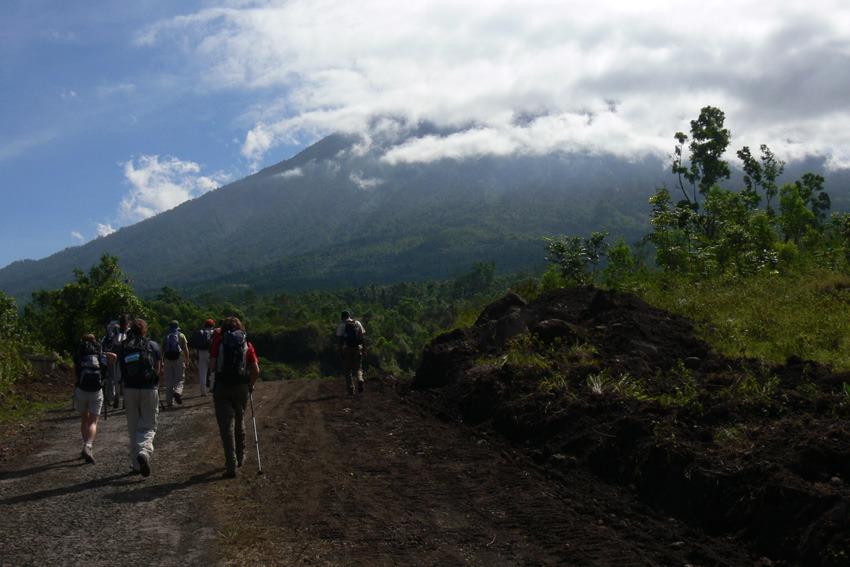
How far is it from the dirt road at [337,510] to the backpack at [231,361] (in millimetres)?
1123

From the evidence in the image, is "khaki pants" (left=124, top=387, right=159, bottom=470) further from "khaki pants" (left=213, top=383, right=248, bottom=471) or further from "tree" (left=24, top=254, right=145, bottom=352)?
"tree" (left=24, top=254, right=145, bottom=352)

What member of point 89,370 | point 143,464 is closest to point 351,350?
point 89,370

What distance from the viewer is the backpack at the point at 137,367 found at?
8914 mm

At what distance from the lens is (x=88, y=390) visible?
31.7ft

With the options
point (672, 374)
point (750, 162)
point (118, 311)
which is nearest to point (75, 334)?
point (118, 311)

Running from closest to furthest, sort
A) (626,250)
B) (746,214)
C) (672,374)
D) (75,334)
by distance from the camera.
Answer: (672,374) < (626,250) < (75,334) < (746,214)

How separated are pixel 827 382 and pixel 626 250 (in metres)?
15.8

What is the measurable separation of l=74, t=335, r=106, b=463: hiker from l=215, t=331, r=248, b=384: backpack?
1.92 metres

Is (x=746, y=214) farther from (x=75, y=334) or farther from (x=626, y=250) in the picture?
(x=75, y=334)

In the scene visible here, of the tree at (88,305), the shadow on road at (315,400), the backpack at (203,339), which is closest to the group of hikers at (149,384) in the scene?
the shadow on road at (315,400)

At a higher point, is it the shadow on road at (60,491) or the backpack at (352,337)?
the backpack at (352,337)

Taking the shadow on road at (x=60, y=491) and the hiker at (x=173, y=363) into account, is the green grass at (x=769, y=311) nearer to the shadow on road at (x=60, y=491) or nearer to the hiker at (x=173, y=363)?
the shadow on road at (x=60, y=491)

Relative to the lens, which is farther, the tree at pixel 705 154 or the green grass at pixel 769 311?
the tree at pixel 705 154

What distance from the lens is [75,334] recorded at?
1030 inches
